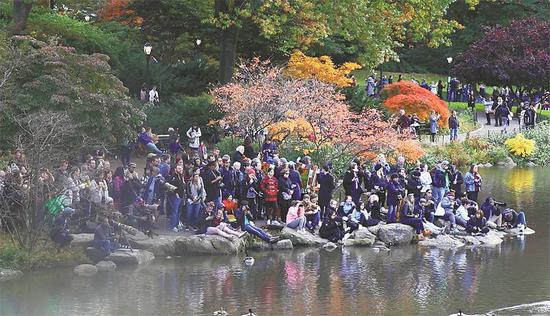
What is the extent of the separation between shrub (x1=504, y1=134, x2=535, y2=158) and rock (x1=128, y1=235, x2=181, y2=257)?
2352cm

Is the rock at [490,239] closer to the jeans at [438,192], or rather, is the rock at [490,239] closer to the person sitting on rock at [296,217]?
Answer: the jeans at [438,192]

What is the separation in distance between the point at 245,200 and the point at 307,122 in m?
9.56

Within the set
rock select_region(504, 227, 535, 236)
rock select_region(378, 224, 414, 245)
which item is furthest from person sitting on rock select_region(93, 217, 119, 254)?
rock select_region(504, 227, 535, 236)

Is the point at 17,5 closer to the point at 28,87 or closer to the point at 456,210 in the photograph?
the point at 28,87

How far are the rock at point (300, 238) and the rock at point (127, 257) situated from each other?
154 inches

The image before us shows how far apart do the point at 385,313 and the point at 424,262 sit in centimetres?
552

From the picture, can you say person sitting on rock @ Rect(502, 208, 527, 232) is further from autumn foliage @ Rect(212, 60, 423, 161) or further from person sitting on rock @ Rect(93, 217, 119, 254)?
person sitting on rock @ Rect(93, 217, 119, 254)

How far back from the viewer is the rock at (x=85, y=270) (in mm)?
23697

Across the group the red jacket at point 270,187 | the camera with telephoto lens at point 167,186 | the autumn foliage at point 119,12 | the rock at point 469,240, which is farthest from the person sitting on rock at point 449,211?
the autumn foliage at point 119,12

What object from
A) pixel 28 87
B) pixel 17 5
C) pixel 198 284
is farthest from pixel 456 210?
pixel 17 5

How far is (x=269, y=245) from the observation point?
88.9 ft

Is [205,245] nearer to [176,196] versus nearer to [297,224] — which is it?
[176,196]

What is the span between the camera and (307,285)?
918 inches

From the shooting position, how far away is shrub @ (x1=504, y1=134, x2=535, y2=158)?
46125 millimetres
